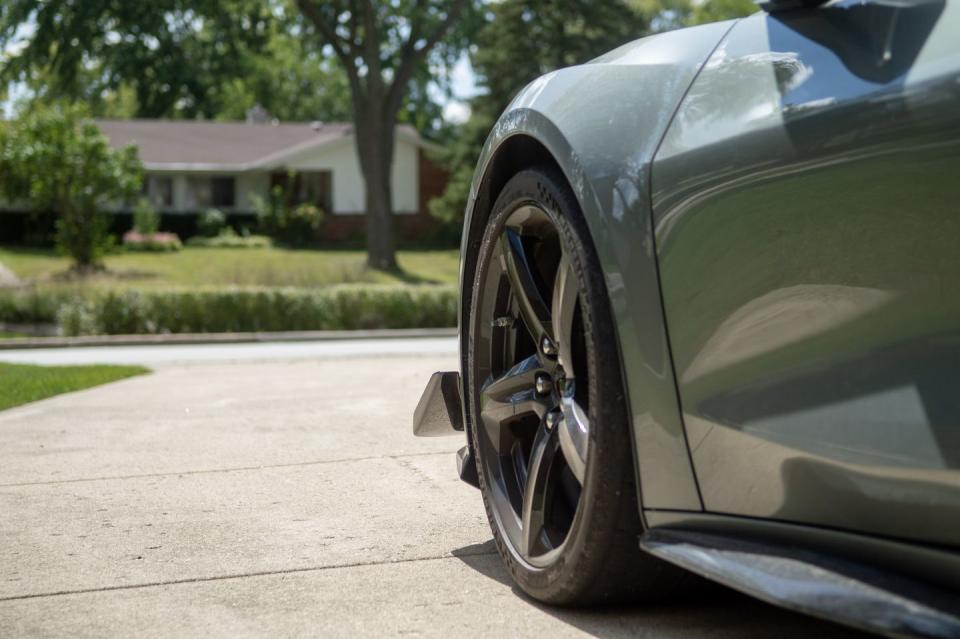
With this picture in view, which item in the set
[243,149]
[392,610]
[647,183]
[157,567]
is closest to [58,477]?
[157,567]

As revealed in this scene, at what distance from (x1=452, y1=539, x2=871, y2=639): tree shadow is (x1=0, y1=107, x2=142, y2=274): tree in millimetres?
29375

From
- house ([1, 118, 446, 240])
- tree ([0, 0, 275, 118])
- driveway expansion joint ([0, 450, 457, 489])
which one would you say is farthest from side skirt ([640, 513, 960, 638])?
house ([1, 118, 446, 240])

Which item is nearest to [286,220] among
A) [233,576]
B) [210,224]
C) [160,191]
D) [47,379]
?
[210,224]

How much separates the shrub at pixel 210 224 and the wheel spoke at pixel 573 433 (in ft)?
139

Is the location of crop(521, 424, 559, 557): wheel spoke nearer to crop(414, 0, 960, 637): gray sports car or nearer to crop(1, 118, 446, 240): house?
crop(414, 0, 960, 637): gray sports car

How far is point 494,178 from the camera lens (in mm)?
3363

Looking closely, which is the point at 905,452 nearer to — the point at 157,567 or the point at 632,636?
the point at 632,636

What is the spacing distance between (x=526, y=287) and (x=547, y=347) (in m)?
0.16

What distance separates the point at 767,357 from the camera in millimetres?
2258

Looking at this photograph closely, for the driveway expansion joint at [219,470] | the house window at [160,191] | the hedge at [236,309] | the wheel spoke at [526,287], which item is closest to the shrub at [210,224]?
the house window at [160,191]

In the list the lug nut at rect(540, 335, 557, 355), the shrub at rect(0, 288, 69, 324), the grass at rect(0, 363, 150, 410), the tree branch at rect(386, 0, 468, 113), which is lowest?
the shrub at rect(0, 288, 69, 324)

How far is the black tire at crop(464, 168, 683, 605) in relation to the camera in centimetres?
257

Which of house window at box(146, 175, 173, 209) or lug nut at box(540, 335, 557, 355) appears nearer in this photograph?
lug nut at box(540, 335, 557, 355)

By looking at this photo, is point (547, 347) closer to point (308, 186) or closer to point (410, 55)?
point (410, 55)
